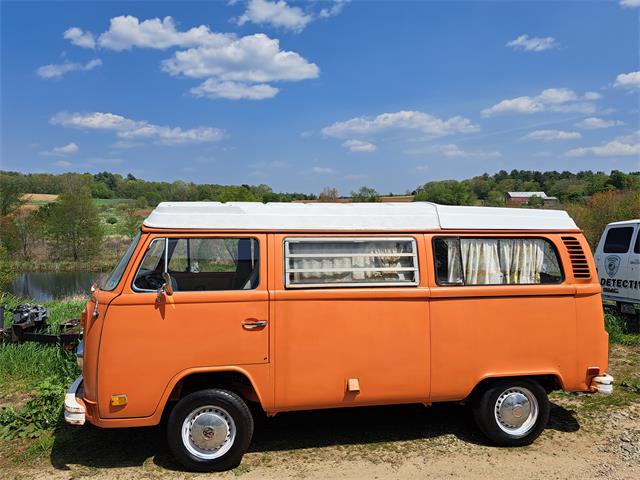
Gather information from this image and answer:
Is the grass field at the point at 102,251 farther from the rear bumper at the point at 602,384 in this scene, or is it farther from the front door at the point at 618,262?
the rear bumper at the point at 602,384

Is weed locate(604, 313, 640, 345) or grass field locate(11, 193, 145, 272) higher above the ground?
grass field locate(11, 193, 145, 272)

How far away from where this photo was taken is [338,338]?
452 centimetres

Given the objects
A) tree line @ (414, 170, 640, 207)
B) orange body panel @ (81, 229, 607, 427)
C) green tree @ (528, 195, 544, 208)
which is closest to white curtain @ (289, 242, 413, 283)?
orange body panel @ (81, 229, 607, 427)

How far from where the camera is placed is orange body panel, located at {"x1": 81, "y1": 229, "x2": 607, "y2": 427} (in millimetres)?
4211

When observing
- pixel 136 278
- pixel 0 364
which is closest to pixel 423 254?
pixel 136 278

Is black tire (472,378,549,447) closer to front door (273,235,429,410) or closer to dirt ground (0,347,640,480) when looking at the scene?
dirt ground (0,347,640,480)

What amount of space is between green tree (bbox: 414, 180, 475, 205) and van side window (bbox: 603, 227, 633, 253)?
74.4ft

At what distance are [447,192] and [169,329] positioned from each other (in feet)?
120

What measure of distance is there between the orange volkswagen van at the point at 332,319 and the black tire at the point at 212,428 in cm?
1

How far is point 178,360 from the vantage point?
4.25 m

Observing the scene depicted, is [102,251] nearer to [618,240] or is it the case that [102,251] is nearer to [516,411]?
[618,240]

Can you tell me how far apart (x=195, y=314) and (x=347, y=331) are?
56.4 inches

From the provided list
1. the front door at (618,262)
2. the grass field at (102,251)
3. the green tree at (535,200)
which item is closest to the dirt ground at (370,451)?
the front door at (618,262)

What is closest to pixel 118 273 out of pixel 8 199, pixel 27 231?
pixel 8 199
